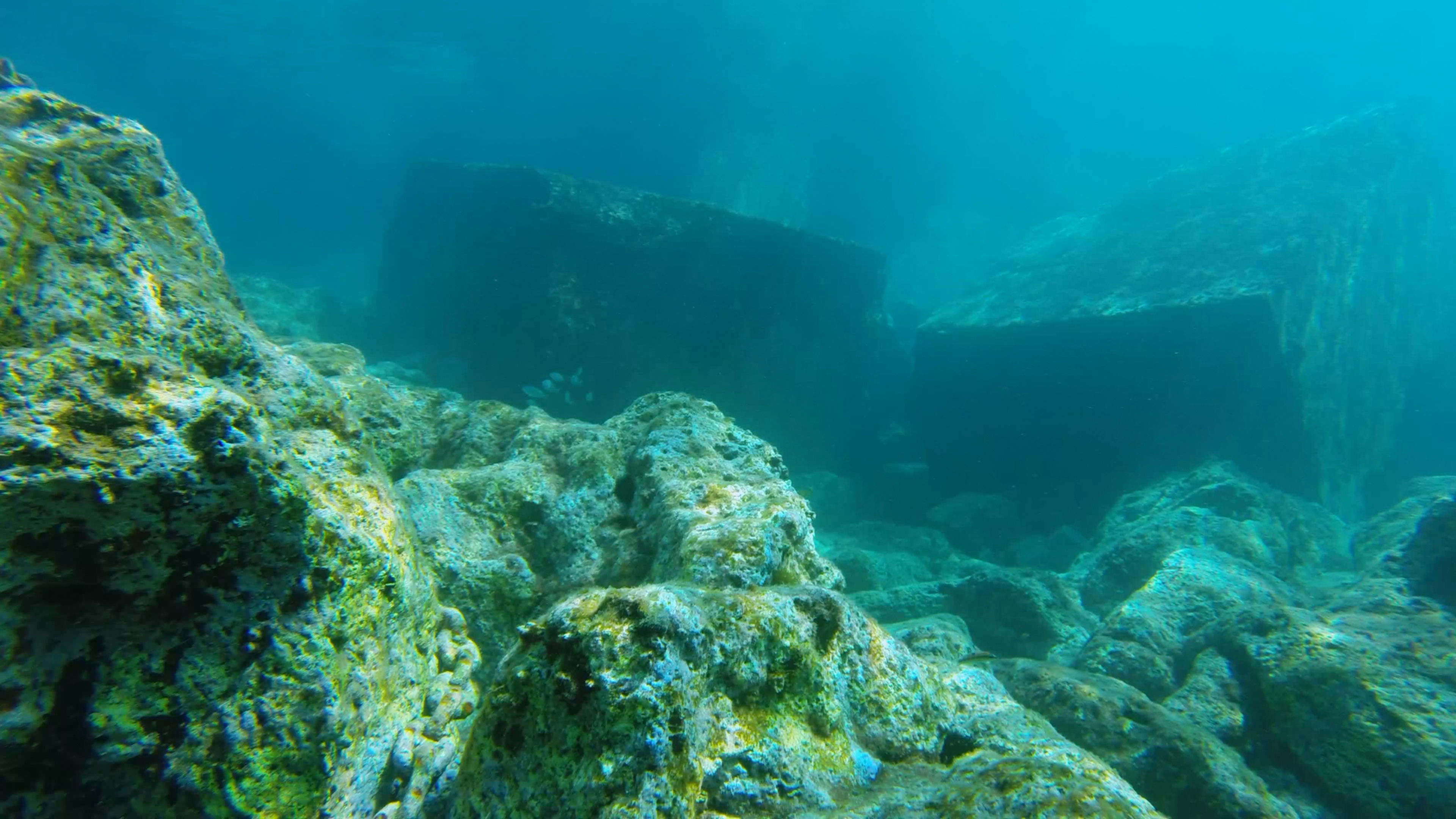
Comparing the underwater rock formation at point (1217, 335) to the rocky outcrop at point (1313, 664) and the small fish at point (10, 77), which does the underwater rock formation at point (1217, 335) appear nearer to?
the rocky outcrop at point (1313, 664)

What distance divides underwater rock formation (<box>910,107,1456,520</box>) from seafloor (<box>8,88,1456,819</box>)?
8113 millimetres

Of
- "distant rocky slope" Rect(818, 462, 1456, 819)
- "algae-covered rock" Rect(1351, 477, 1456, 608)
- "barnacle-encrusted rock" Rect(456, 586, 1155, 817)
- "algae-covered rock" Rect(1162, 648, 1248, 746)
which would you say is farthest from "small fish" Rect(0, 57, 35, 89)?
"algae-covered rock" Rect(1351, 477, 1456, 608)

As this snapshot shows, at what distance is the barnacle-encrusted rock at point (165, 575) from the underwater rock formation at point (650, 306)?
38.5 ft

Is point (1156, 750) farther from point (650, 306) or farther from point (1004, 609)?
point (650, 306)

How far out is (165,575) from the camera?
1.62m

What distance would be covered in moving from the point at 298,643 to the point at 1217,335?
545 inches

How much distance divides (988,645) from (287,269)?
42234 millimetres

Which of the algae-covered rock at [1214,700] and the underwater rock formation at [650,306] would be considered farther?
the underwater rock formation at [650,306]

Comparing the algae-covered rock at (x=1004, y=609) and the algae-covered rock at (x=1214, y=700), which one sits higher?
the algae-covered rock at (x=1004, y=609)

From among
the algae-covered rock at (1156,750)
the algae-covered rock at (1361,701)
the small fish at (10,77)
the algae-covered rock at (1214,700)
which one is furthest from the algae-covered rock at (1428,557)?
the small fish at (10,77)

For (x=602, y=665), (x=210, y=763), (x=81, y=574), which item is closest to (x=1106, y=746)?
(x=602, y=665)

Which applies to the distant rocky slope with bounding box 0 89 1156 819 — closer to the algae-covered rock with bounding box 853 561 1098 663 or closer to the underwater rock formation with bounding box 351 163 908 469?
the algae-covered rock with bounding box 853 561 1098 663

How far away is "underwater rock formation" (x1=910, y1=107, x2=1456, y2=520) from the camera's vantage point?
1102cm

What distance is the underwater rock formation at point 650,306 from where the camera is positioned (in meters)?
14.3
